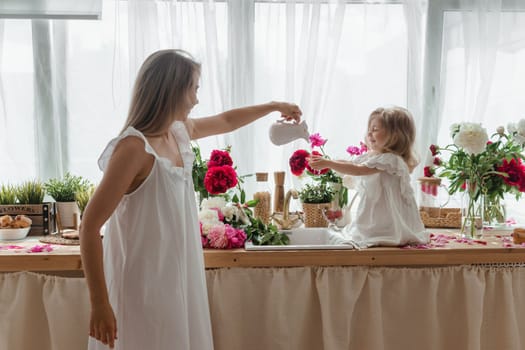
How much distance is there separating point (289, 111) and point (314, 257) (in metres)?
0.55

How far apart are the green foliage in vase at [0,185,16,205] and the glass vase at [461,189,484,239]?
1.83 metres

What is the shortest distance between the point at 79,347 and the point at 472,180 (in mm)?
1576

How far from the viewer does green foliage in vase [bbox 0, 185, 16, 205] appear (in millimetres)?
2076

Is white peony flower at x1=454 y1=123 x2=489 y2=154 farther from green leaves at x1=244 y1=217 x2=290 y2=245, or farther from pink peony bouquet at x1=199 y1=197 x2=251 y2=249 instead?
pink peony bouquet at x1=199 y1=197 x2=251 y2=249

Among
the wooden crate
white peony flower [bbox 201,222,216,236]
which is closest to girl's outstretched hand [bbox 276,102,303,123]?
white peony flower [bbox 201,222,216,236]

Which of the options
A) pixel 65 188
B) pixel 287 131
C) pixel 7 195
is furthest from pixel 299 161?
pixel 7 195

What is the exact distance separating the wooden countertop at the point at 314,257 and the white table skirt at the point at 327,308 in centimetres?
3

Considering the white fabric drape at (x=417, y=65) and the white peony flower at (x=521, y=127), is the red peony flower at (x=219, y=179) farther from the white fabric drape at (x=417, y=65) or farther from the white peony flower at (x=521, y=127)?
the white peony flower at (x=521, y=127)

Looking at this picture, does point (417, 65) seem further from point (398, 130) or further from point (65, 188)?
point (65, 188)

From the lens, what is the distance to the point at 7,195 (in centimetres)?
208

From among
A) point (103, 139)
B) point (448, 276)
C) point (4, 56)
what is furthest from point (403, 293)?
point (4, 56)

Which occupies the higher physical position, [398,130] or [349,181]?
[398,130]

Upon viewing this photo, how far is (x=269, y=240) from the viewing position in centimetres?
190

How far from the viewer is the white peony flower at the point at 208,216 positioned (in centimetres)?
186
